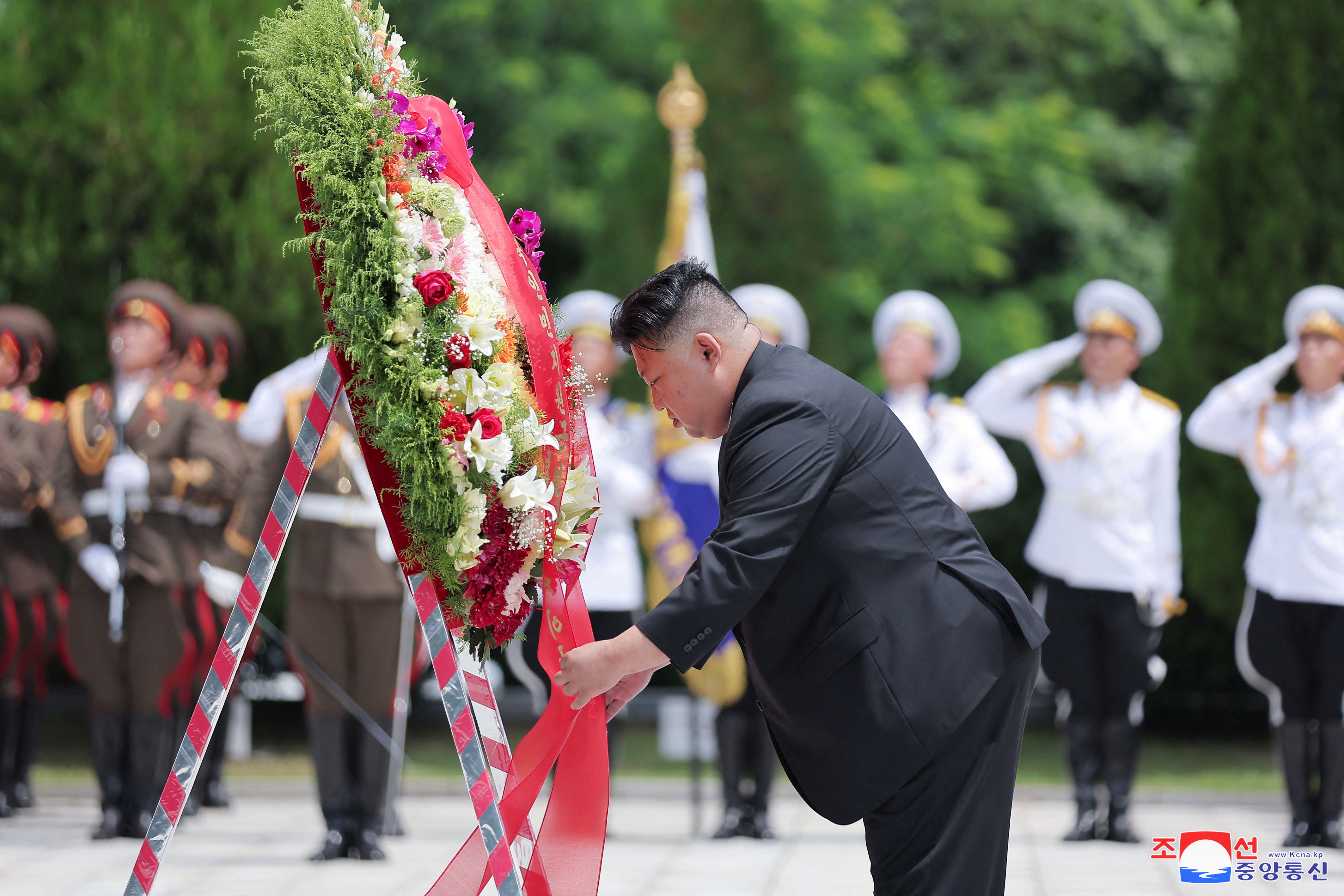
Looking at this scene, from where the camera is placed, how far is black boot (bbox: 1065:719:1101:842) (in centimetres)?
647

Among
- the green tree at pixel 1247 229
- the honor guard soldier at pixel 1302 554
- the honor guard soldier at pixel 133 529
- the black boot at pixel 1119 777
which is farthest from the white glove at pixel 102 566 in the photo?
the green tree at pixel 1247 229

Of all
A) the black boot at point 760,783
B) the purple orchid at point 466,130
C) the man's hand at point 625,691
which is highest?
the purple orchid at point 466,130

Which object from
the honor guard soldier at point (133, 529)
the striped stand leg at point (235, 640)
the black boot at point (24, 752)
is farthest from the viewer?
the black boot at point (24, 752)

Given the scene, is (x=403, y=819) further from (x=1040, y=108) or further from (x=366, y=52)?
(x=1040, y=108)

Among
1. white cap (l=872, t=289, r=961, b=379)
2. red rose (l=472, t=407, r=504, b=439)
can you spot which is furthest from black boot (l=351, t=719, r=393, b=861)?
red rose (l=472, t=407, r=504, b=439)

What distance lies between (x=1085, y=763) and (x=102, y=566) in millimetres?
4254

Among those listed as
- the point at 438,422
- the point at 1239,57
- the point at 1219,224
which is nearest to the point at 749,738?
the point at 438,422

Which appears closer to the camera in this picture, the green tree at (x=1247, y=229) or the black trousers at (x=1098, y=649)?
the black trousers at (x=1098, y=649)

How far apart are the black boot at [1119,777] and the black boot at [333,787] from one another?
3093 millimetres

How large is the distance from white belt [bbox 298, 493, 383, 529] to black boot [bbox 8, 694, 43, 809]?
2233 millimetres

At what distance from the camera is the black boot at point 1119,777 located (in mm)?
6398

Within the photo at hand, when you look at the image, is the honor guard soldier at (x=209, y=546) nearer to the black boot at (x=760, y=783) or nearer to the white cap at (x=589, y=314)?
the white cap at (x=589, y=314)

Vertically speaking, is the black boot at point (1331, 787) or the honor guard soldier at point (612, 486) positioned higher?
the honor guard soldier at point (612, 486)

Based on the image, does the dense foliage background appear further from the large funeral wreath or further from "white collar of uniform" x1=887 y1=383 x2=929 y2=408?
the large funeral wreath
